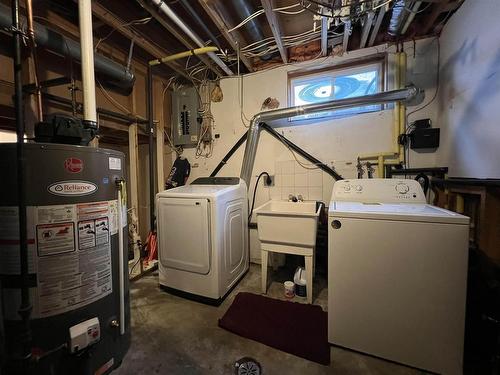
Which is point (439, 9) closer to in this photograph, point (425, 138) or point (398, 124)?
point (398, 124)

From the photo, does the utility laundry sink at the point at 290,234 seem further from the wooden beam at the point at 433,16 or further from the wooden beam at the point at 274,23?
the wooden beam at the point at 433,16

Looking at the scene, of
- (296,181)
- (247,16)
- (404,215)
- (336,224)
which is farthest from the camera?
(296,181)

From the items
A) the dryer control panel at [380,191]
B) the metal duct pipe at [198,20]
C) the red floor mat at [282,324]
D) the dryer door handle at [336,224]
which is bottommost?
the red floor mat at [282,324]

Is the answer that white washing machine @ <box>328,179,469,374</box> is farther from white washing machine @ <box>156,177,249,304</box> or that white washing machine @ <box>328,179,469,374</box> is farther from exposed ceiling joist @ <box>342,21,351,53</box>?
exposed ceiling joist @ <box>342,21,351,53</box>

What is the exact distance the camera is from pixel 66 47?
5.24 feet

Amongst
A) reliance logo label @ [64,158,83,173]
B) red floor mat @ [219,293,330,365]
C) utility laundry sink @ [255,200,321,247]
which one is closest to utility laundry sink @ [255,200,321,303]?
utility laundry sink @ [255,200,321,247]

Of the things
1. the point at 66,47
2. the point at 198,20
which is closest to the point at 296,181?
the point at 198,20

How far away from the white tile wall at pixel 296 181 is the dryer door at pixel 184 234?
1.15 m

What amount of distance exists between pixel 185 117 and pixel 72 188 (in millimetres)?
2228

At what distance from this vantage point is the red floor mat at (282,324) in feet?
4.75

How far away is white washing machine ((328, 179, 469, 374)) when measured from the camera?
118cm

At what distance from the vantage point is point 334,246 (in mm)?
1386

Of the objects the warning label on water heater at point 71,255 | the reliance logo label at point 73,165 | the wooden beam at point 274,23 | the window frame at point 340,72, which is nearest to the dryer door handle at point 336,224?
the warning label on water heater at point 71,255

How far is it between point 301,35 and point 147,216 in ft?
9.42
